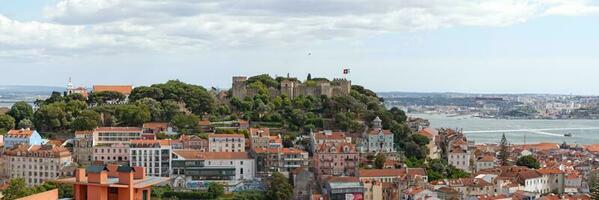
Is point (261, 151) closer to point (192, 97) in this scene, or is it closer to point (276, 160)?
point (276, 160)

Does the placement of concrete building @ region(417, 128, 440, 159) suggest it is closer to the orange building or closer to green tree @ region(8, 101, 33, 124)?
green tree @ region(8, 101, 33, 124)

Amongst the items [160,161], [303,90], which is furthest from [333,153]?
[303,90]

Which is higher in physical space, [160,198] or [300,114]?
[300,114]

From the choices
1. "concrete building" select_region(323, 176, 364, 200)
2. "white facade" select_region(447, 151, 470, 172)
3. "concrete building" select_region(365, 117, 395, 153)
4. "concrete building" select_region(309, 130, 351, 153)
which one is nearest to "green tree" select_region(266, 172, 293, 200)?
"concrete building" select_region(323, 176, 364, 200)

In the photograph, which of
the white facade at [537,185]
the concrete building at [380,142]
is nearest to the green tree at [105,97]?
the concrete building at [380,142]

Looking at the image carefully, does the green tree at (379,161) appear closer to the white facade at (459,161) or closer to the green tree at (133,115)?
the white facade at (459,161)

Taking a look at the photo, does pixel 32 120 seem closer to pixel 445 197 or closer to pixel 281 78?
pixel 281 78
